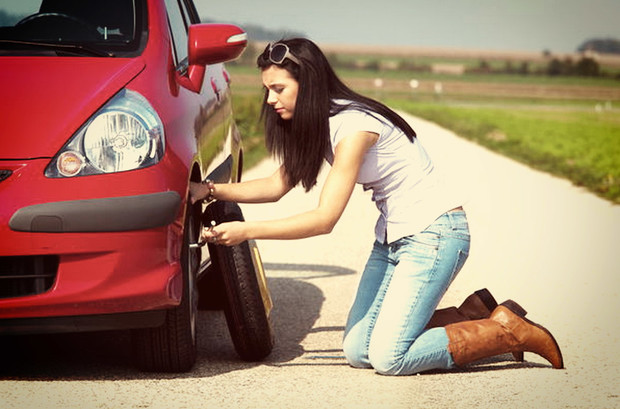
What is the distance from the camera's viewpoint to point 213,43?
207 inches

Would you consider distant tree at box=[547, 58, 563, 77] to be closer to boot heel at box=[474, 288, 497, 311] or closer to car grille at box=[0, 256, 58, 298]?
boot heel at box=[474, 288, 497, 311]

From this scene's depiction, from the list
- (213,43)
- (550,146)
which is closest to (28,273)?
(213,43)

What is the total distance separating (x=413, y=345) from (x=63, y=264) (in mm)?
1588

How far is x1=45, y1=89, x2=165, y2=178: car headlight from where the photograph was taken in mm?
4559

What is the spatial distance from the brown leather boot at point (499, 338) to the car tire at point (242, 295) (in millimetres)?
837

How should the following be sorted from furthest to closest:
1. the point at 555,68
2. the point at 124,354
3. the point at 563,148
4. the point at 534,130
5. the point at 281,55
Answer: the point at 555,68 → the point at 534,130 → the point at 563,148 → the point at 124,354 → the point at 281,55

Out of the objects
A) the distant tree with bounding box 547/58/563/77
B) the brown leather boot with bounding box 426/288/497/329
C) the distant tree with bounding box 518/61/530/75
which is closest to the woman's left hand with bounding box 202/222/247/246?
the brown leather boot with bounding box 426/288/497/329

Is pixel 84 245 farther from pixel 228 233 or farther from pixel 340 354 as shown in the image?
pixel 340 354

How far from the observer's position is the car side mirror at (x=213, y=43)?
207 inches

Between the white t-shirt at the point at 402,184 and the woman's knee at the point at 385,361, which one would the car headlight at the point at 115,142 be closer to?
the white t-shirt at the point at 402,184

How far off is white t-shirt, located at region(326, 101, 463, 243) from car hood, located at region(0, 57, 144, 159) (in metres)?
1.06

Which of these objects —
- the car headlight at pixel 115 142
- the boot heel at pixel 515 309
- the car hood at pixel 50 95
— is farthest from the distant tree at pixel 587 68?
the car headlight at pixel 115 142

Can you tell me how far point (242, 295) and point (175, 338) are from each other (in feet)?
1.50

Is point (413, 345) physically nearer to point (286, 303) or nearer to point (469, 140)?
point (286, 303)
